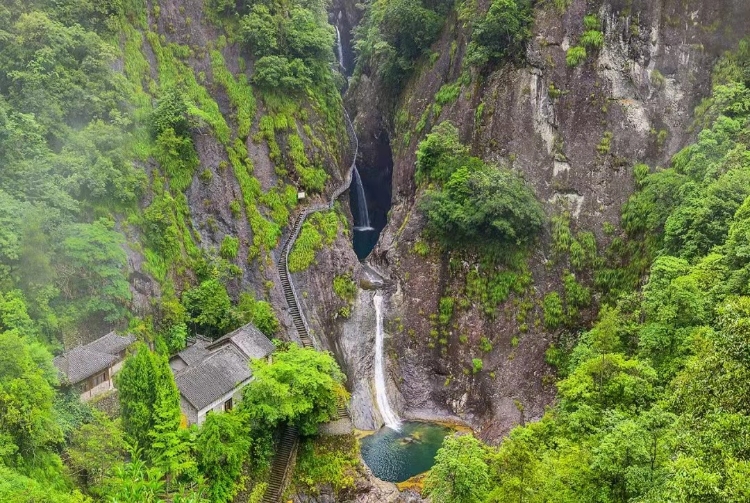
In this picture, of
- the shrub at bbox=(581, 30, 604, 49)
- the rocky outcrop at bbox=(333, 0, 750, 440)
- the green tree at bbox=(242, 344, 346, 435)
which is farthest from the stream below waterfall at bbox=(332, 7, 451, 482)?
the shrub at bbox=(581, 30, 604, 49)

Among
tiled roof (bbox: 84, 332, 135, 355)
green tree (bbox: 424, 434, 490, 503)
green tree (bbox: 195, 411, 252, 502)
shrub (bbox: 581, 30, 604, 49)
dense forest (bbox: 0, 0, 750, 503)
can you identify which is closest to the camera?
dense forest (bbox: 0, 0, 750, 503)

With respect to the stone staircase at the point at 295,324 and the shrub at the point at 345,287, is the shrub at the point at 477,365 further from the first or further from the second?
the stone staircase at the point at 295,324

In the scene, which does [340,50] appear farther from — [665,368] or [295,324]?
[665,368]

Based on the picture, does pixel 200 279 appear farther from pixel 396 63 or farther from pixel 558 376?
pixel 396 63

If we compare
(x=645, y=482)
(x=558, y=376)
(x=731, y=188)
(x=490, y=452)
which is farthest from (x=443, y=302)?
(x=645, y=482)

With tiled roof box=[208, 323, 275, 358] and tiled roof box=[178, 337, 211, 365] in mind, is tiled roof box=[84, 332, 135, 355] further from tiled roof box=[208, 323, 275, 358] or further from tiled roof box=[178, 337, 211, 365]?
tiled roof box=[208, 323, 275, 358]

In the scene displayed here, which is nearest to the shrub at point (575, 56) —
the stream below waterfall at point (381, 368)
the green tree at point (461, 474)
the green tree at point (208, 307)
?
the stream below waterfall at point (381, 368)
